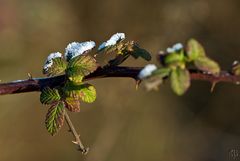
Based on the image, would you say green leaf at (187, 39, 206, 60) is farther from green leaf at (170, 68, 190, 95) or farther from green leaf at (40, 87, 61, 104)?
green leaf at (40, 87, 61, 104)

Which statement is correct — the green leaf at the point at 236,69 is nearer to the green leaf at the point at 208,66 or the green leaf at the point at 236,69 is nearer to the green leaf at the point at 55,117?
the green leaf at the point at 208,66

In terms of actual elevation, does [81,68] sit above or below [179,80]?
above

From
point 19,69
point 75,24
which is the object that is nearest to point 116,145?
point 19,69

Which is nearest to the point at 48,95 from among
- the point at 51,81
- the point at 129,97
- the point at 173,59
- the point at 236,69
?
the point at 51,81

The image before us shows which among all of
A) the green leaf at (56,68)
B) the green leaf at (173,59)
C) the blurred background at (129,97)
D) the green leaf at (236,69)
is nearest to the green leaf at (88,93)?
the green leaf at (56,68)

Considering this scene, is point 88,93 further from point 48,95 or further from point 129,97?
point 129,97
